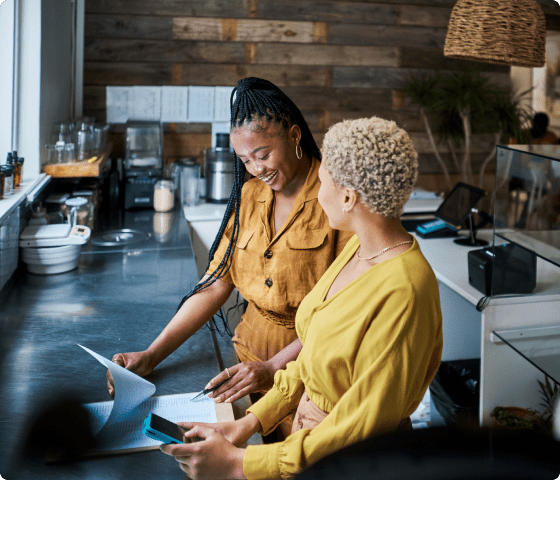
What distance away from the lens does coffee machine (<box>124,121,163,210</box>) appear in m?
3.43

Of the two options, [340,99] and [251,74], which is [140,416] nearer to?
[251,74]

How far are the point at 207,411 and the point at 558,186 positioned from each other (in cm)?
124

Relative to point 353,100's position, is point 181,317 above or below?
below

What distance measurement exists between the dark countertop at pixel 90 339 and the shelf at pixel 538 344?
3.65 ft

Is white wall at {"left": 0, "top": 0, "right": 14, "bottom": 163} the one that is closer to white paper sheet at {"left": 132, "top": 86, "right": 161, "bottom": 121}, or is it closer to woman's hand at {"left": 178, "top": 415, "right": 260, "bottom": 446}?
white paper sheet at {"left": 132, "top": 86, "right": 161, "bottom": 121}

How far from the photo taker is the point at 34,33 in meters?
2.59

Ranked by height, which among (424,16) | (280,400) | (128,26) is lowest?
(280,400)

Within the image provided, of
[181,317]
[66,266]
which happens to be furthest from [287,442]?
[66,266]

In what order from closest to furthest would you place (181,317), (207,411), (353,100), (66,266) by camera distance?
(207,411)
(181,317)
(66,266)
(353,100)

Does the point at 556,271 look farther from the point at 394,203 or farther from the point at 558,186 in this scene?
the point at 394,203

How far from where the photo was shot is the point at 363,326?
3.22 ft

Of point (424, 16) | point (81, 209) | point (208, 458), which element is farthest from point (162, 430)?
point (424, 16)

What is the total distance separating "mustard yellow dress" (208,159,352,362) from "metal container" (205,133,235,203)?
2042mm

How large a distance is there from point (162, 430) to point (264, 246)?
1.95 ft
